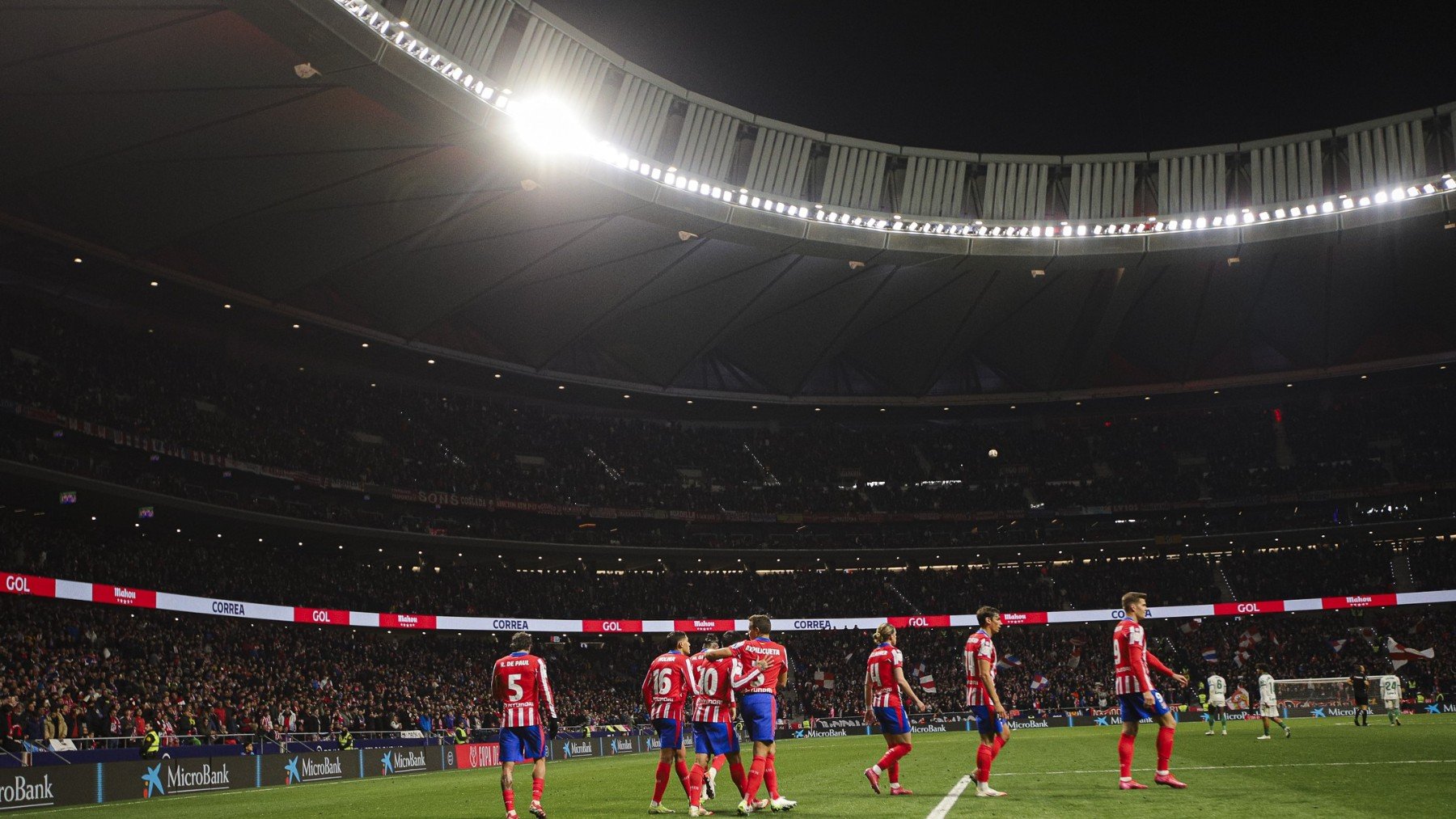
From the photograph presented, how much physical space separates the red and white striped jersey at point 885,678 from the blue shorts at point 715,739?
9.16 feet

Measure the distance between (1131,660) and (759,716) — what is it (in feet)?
16.0

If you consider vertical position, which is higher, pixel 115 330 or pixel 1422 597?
pixel 115 330

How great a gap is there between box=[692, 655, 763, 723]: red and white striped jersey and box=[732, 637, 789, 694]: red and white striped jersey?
0.07 meters

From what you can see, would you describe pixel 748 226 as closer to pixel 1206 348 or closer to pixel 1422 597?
pixel 1206 348

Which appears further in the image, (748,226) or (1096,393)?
(1096,393)

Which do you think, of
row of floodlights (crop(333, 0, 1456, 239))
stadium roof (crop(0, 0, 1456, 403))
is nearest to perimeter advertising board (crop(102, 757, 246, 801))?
Result: stadium roof (crop(0, 0, 1456, 403))

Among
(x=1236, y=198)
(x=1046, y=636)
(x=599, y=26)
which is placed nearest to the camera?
(x=599, y=26)

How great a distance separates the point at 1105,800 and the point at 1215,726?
1223 inches

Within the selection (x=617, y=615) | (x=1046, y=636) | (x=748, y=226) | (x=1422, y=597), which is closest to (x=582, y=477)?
(x=617, y=615)

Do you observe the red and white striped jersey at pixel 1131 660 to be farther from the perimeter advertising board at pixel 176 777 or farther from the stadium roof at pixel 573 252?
the stadium roof at pixel 573 252

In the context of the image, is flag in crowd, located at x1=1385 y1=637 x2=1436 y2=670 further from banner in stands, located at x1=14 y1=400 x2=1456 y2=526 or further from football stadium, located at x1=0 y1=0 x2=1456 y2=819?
banner in stands, located at x1=14 y1=400 x2=1456 y2=526

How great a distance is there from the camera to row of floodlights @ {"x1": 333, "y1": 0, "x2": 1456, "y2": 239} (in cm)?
3016

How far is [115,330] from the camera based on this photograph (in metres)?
45.1

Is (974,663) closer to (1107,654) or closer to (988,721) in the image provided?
(988,721)
